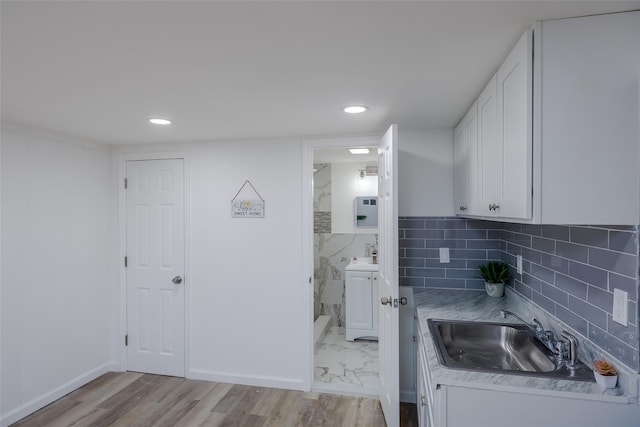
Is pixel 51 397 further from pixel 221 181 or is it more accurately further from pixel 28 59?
pixel 28 59

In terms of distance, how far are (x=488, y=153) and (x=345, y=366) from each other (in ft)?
8.31

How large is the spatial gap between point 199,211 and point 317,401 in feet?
6.32

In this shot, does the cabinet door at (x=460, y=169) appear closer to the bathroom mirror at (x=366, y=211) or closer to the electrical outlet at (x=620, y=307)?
the electrical outlet at (x=620, y=307)

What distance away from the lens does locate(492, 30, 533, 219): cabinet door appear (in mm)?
1202

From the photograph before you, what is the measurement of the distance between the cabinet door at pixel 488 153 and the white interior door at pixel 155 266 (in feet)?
8.32

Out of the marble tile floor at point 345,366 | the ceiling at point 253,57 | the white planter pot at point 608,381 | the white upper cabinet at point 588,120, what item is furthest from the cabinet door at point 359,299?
the white upper cabinet at point 588,120

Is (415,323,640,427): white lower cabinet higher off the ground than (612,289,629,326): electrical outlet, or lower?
lower

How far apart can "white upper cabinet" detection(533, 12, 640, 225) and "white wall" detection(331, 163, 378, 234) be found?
11.2 ft

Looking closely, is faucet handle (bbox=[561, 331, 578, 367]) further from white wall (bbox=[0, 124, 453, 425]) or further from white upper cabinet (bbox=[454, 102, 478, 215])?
white wall (bbox=[0, 124, 453, 425])

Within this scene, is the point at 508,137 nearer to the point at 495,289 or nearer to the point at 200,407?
the point at 495,289

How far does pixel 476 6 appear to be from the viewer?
1.09 metres

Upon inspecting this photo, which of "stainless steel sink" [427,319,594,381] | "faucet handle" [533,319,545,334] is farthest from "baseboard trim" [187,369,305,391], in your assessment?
"faucet handle" [533,319,545,334]

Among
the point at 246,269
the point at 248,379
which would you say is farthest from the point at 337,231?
the point at 248,379

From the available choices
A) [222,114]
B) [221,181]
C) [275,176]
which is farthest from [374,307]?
[222,114]
